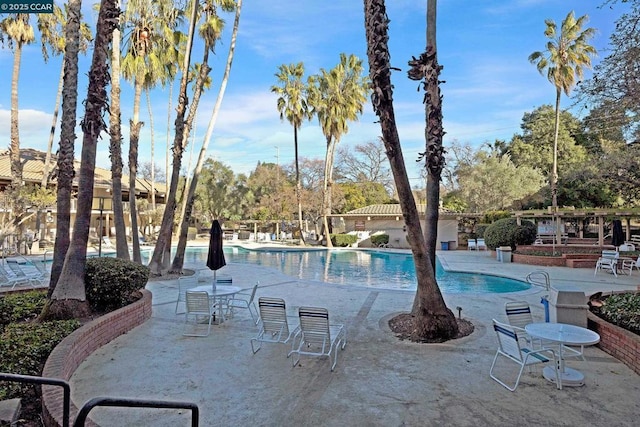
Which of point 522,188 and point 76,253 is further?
point 522,188

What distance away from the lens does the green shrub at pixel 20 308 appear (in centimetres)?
674

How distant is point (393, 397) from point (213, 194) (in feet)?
111

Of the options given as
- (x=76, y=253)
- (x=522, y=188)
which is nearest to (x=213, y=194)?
(x=522, y=188)

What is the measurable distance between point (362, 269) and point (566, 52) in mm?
17954

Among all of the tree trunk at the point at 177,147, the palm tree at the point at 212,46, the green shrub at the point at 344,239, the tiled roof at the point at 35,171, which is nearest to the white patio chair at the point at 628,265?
the palm tree at the point at 212,46

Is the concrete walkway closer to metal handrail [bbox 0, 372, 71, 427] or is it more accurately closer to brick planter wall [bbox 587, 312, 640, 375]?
brick planter wall [bbox 587, 312, 640, 375]

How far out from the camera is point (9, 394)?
401 centimetres

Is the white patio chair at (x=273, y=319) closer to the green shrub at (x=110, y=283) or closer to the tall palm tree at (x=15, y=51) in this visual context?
the green shrub at (x=110, y=283)

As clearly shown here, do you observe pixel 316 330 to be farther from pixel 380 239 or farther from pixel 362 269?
pixel 380 239

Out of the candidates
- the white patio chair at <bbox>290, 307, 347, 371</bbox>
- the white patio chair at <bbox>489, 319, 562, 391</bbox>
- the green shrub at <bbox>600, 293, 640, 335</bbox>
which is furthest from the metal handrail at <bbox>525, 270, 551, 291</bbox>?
the white patio chair at <bbox>290, 307, 347, 371</bbox>

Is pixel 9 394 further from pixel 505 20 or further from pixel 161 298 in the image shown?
pixel 505 20

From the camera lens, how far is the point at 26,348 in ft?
16.0

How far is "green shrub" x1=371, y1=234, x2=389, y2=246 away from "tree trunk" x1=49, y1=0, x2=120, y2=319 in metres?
22.1

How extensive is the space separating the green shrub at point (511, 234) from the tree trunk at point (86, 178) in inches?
696
